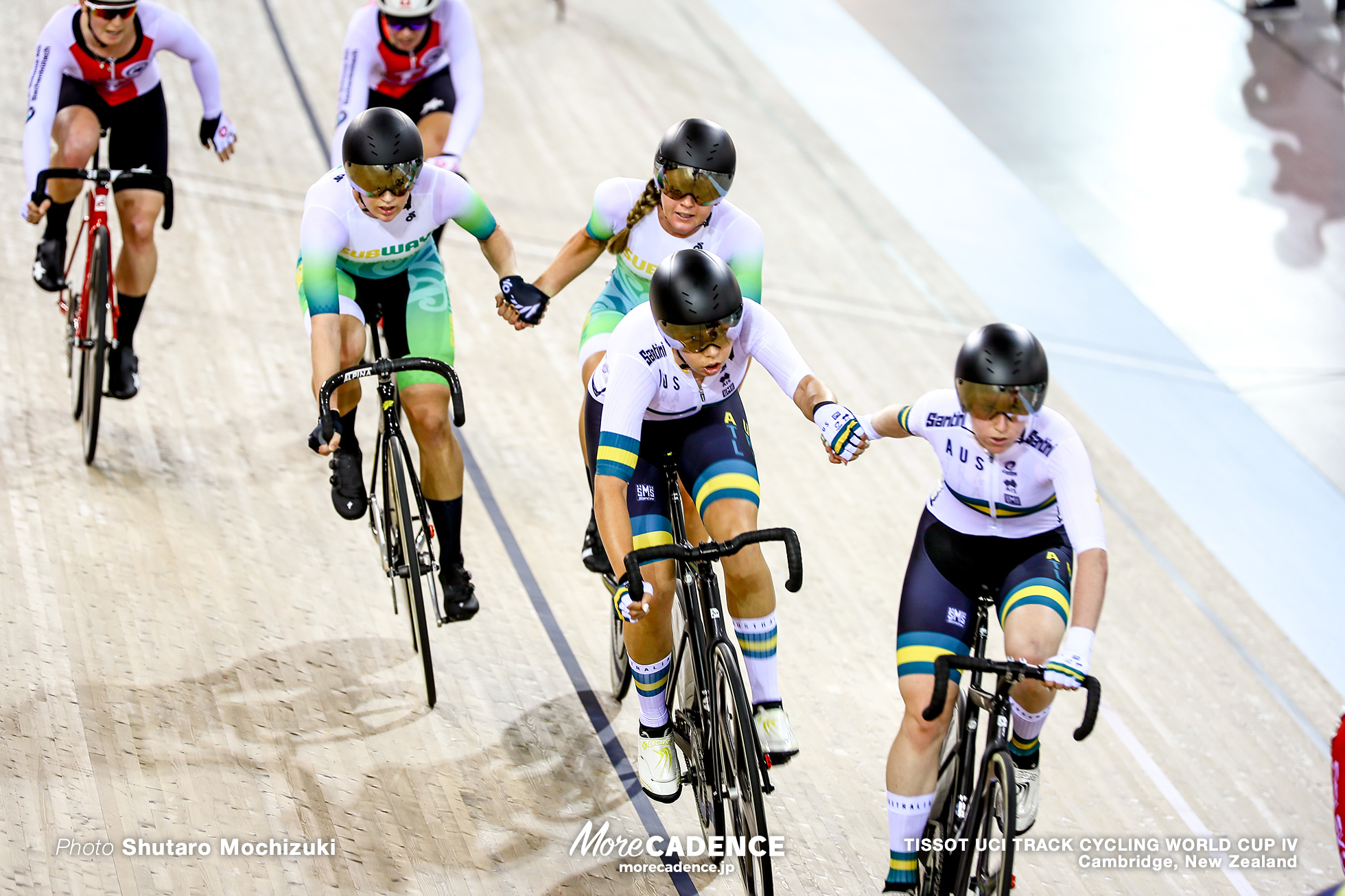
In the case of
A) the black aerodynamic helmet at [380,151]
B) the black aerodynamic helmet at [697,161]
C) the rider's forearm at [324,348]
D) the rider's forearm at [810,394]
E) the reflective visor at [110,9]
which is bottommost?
the rider's forearm at [324,348]

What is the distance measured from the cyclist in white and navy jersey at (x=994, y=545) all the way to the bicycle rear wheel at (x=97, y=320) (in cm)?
256

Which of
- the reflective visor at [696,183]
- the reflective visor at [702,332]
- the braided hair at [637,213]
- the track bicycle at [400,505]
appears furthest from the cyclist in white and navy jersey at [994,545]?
the track bicycle at [400,505]

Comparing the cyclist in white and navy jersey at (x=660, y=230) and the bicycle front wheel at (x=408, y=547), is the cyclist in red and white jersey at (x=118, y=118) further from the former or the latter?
the cyclist in white and navy jersey at (x=660, y=230)

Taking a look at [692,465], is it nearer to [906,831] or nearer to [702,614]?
[702,614]

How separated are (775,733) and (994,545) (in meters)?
0.64

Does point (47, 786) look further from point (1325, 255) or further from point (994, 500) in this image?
point (1325, 255)

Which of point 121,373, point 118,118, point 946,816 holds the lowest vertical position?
point 121,373

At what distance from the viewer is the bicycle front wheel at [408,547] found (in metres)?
3.29

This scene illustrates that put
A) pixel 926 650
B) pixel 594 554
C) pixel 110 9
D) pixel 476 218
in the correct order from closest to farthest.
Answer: pixel 926 650 → pixel 476 218 → pixel 594 554 → pixel 110 9

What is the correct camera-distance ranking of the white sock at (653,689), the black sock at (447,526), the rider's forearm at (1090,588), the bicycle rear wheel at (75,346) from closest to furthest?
1. the rider's forearm at (1090,588)
2. the white sock at (653,689)
3. the black sock at (447,526)
4. the bicycle rear wheel at (75,346)

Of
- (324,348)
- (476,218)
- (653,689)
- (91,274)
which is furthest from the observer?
(91,274)

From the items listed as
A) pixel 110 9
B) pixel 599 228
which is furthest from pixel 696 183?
pixel 110 9

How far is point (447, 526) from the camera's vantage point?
11.4 feet

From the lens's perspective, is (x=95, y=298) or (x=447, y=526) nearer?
(x=447, y=526)
